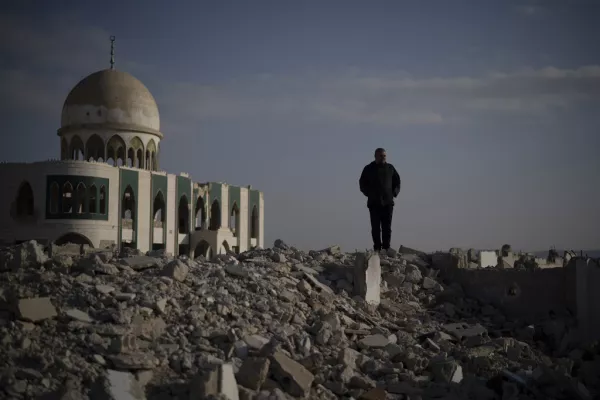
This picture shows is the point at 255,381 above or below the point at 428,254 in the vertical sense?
below

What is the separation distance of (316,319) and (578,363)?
3.59 metres

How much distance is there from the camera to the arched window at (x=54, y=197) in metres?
30.0

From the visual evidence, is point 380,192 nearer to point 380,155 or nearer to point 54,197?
point 380,155

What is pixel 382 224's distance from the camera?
13125mm

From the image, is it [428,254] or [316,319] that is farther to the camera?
[428,254]

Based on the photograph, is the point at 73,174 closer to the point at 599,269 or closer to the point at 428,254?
the point at 428,254

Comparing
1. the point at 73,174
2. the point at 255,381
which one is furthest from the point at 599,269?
the point at 73,174

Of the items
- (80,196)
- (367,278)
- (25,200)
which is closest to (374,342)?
(367,278)

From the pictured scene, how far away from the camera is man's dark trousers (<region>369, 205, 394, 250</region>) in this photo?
12914 mm

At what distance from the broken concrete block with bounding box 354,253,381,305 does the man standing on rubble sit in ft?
6.09

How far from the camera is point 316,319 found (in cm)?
919

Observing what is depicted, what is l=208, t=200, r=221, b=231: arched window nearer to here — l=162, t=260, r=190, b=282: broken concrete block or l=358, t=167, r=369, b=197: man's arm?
l=358, t=167, r=369, b=197: man's arm

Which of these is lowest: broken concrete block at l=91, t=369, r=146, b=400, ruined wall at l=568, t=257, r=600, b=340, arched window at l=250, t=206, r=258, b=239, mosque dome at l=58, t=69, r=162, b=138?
broken concrete block at l=91, t=369, r=146, b=400

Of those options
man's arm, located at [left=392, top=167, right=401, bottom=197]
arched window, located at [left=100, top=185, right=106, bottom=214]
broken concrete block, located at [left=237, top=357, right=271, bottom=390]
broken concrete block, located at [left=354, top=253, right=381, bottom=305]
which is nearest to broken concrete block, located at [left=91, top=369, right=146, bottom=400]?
broken concrete block, located at [left=237, top=357, right=271, bottom=390]
